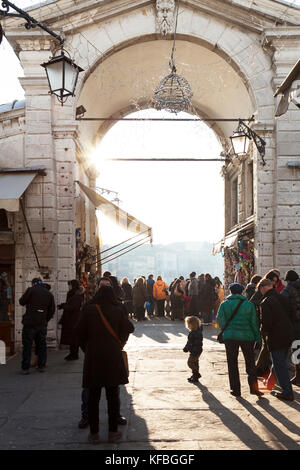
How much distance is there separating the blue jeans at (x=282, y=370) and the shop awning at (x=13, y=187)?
542cm

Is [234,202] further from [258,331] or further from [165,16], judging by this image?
[258,331]

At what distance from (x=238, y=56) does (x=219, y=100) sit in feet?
10.9

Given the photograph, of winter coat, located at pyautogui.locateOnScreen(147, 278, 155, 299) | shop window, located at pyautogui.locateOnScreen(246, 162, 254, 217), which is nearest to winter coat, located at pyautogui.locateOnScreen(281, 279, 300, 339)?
shop window, located at pyautogui.locateOnScreen(246, 162, 254, 217)

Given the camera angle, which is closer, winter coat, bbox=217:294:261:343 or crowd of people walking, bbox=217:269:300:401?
crowd of people walking, bbox=217:269:300:401

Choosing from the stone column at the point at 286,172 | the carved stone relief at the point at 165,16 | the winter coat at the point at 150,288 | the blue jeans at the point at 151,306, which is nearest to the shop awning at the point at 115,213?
the stone column at the point at 286,172

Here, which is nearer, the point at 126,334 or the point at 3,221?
the point at 126,334

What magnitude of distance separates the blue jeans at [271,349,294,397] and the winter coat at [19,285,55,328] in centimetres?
411

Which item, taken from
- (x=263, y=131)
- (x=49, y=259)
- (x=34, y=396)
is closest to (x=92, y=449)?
(x=34, y=396)

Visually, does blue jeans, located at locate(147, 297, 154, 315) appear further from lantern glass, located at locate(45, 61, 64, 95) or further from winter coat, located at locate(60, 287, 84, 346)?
lantern glass, located at locate(45, 61, 64, 95)

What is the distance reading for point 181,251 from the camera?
478 feet

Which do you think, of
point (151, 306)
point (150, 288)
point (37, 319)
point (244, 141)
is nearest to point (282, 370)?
point (37, 319)

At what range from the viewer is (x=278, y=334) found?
7.34m

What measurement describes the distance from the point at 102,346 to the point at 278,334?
9.29 ft

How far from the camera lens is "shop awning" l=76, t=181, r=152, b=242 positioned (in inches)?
510
